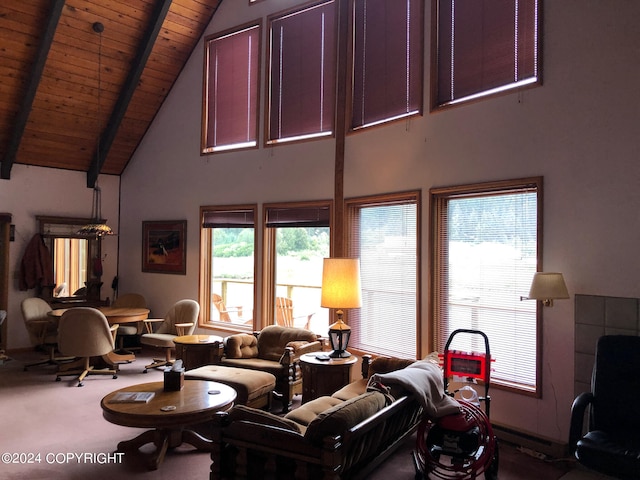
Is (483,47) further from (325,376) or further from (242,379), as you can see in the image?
(242,379)

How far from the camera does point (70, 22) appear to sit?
6.49m

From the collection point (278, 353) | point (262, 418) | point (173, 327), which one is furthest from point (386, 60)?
point (173, 327)

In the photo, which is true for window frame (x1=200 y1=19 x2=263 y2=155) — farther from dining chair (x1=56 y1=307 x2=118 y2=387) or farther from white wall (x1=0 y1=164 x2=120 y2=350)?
dining chair (x1=56 y1=307 x2=118 y2=387)

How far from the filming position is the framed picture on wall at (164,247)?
7.73 metres

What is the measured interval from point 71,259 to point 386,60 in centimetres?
599

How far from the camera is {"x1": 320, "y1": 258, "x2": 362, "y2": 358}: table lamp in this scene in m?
4.68

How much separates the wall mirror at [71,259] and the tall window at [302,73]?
12.8 ft

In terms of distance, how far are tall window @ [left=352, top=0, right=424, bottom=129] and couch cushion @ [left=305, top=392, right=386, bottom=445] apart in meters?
3.31

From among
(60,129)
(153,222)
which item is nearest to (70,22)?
(60,129)

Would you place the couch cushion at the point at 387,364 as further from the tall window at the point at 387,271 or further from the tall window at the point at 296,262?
the tall window at the point at 296,262

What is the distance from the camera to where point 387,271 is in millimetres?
5480

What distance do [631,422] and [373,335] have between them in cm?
275

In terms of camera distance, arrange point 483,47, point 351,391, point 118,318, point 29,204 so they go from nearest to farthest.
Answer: point 351,391, point 483,47, point 118,318, point 29,204

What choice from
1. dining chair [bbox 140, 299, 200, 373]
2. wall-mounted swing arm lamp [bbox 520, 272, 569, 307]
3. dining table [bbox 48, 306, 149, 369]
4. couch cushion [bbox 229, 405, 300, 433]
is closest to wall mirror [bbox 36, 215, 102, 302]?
dining table [bbox 48, 306, 149, 369]
